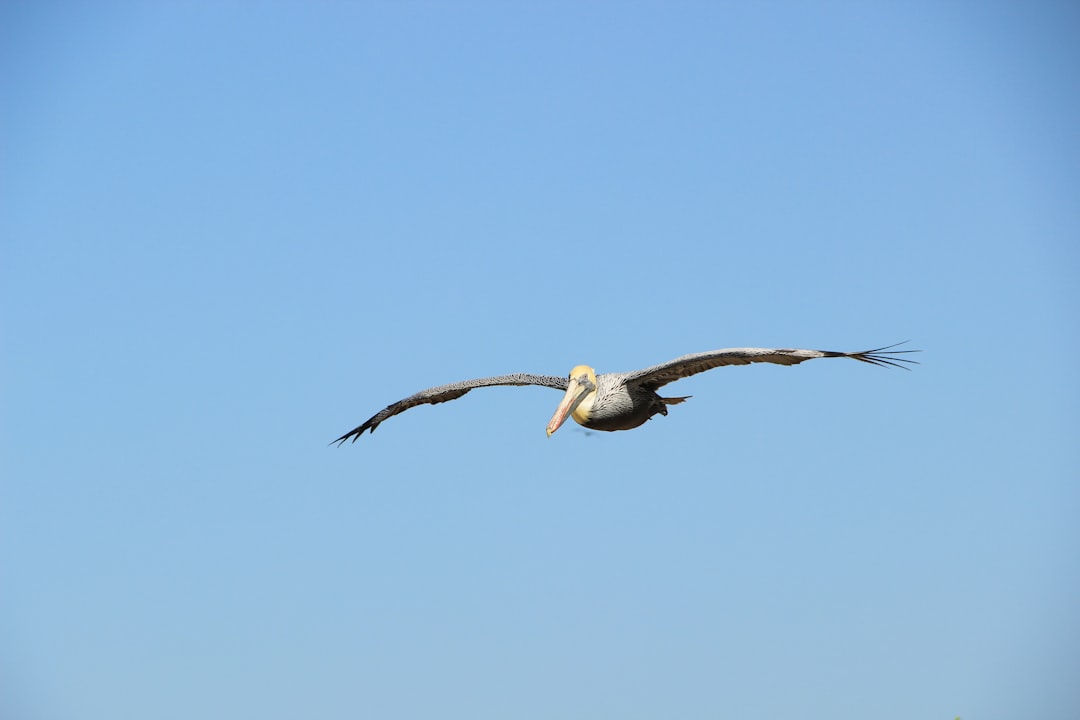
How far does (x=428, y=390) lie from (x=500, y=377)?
4.94 feet

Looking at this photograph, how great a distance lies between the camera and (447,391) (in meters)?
23.3

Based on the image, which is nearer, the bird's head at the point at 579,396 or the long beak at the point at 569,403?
the long beak at the point at 569,403

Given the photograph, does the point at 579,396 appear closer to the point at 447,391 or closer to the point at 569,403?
the point at 569,403

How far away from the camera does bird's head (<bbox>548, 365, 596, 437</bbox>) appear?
20.0 meters

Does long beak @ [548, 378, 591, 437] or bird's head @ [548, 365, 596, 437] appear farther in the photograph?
bird's head @ [548, 365, 596, 437]

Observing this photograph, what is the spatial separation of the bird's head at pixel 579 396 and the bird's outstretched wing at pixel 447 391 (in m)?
1.25

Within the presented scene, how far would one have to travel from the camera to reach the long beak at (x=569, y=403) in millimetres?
19578

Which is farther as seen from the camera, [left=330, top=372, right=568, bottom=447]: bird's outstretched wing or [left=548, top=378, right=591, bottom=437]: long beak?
[left=330, top=372, right=568, bottom=447]: bird's outstretched wing

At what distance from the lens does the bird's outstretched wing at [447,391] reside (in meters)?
22.4

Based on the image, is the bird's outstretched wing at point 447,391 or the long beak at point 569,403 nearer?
the long beak at point 569,403

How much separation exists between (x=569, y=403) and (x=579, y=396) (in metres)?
0.30

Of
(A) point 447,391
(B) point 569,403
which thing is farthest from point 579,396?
(A) point 447,391

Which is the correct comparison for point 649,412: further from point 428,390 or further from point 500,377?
point 428,390

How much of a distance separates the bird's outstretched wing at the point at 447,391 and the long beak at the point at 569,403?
1.40m
